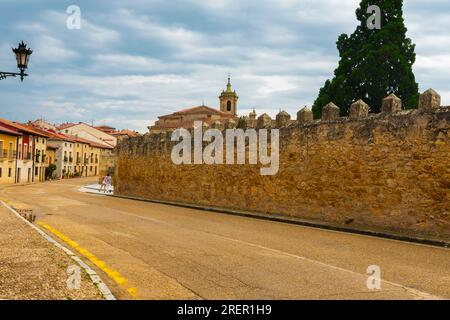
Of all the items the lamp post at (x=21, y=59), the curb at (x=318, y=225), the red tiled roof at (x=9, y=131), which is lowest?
the curb at (x=318, y=225)

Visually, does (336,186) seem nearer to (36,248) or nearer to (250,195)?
(250,195)

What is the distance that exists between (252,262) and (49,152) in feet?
233

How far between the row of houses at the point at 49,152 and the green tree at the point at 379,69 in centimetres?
2956

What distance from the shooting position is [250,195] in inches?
697

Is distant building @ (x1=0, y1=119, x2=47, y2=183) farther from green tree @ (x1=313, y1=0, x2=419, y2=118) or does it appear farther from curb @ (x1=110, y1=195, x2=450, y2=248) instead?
curb @ (x1=110, y1=195, x2=450, y2=248)

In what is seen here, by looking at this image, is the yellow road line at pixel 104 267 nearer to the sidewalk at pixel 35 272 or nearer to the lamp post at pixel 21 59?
the sidewalk at pixel 35 272

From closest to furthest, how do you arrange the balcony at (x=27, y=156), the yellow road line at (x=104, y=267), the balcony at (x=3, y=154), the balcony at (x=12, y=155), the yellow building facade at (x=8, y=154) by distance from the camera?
the yellow road line at (x=104, y=267), the balcony at (x=3, y=154), the yellow building facade at (x=8, y=154), the balcony at (x=12, y=155), the balcony at (x=27, y=156)

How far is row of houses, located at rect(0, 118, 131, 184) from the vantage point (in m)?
56.2

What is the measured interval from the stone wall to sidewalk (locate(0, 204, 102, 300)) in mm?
8165

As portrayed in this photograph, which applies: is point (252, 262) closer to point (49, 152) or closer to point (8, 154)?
point (8, 154)

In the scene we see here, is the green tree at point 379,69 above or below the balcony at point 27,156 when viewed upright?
above

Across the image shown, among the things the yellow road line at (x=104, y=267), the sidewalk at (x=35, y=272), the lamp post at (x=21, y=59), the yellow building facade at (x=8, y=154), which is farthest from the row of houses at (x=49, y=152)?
the sidewalk at (x=35, y=272)

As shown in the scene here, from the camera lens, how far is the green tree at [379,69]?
34.0 m
